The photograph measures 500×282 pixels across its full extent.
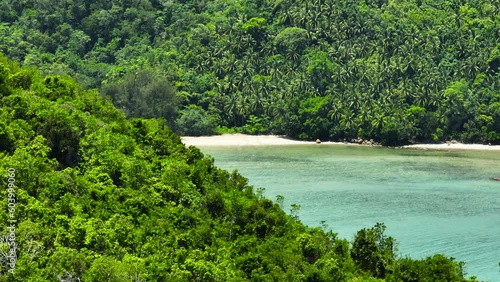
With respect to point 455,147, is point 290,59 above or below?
above

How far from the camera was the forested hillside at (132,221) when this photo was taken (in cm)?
3519

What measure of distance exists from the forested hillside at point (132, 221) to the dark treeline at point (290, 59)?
2236 inches

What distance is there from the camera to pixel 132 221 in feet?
137

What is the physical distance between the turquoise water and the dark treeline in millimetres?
7400

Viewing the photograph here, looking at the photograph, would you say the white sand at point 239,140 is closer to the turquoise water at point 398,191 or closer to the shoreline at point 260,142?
the shoreline at point 260,142

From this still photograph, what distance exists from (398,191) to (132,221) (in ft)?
125

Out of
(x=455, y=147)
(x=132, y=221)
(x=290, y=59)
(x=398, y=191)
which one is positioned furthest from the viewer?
(x=290, y=59)

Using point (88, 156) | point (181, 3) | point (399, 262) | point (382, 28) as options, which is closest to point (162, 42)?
point (181, 3)

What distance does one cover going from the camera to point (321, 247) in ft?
138

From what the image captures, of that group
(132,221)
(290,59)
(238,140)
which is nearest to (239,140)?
(238,140)

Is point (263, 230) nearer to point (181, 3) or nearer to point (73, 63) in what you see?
point (73, 63)

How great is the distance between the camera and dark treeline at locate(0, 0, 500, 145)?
109 m

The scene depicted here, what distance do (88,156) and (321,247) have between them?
13.0 metres

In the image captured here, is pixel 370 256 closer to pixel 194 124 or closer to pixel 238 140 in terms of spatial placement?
pixel 238 140
